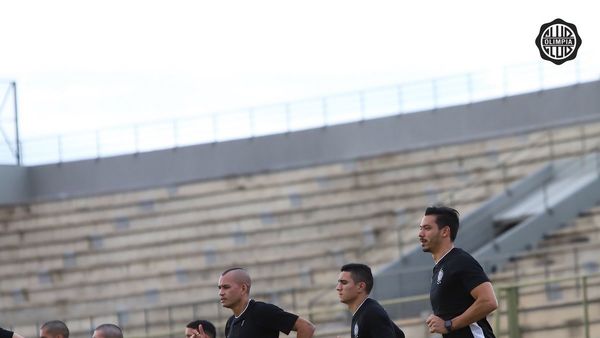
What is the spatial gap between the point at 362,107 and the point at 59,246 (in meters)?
5.82

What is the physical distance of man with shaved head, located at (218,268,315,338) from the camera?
9.77m

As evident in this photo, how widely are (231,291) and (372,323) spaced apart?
1168 millimetres

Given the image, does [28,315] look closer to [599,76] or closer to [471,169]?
[471,169]

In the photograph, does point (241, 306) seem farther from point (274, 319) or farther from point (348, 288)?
point (348, 288)

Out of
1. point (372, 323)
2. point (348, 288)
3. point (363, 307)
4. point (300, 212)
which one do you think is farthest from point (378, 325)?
point (300, 212)

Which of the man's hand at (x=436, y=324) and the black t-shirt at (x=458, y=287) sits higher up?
the black t-shirt at (x=458, y=287)

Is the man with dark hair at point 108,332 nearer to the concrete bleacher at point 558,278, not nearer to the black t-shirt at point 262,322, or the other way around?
the black t-shirt at point 262,322

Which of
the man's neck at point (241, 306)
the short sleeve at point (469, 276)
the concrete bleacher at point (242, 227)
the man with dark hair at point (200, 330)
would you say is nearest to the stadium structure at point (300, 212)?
the concrete bleacher at point (242, 227)

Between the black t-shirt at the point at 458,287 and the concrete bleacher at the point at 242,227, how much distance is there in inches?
497

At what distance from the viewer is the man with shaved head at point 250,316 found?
977 cm

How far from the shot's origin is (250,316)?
9.82 m

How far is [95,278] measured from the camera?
25.2 m

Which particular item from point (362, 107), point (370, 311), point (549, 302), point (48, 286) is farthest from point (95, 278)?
point (370, 311)

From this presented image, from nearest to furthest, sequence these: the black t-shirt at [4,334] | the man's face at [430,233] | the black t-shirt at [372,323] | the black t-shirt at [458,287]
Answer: the black t-shirt at [458,287] < the man's face at [430,233] < the black t-shirt at [372,323] < the black t-shirt at [4,334]
